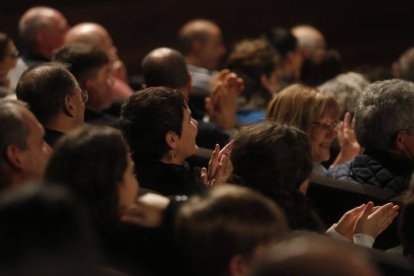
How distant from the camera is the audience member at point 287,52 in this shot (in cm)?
699

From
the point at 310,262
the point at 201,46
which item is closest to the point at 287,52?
the point at 201,46

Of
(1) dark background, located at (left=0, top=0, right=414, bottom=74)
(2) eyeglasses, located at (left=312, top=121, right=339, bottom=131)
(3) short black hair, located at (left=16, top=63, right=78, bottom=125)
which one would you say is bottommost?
(1) dark background, located at (left=0, top=0, right=414, bottom=74)

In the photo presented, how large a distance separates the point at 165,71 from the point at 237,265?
8.42ft

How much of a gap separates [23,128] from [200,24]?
13.9ft

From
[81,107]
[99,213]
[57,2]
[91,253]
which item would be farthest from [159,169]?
[57,2]

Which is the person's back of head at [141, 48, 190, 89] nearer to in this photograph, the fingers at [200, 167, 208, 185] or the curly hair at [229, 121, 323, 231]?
the fingers at [200, 167, 208, 185]

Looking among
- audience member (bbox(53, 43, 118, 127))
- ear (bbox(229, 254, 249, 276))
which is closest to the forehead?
ear (bbox(229, 254, 249, 276))

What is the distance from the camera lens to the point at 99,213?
2750 mm

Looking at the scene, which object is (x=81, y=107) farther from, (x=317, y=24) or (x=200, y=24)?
(x=317, y=24)

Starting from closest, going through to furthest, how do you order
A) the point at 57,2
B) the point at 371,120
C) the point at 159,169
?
the point at 159,169 → the point at 371,120 → the point at 57,2

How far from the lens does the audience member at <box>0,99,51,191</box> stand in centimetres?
314

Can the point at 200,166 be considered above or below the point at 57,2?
above

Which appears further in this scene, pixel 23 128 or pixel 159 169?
pixel 159 169

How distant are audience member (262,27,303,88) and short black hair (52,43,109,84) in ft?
7.00
